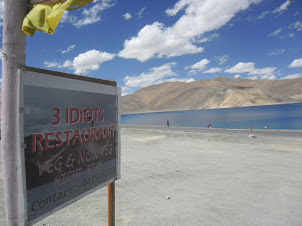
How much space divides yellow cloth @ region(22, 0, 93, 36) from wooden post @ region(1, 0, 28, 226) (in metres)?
0.14

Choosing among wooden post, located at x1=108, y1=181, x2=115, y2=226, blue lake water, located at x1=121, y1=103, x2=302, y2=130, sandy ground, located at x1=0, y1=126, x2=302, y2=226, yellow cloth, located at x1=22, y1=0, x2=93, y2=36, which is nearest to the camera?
yellow cloth, located at x1=22, y1=0, x2=93, y2=36

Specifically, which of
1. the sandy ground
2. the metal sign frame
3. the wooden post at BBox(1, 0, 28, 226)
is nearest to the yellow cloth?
the wooden post at BBox(1, 0, 28, 226)

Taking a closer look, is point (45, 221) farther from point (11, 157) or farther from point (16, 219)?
point (11, 157)

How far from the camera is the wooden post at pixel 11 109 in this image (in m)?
1.69

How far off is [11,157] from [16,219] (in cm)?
53

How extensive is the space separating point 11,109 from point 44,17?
0.80 m

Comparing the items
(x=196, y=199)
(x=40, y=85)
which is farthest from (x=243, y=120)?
(x=40, y=85)

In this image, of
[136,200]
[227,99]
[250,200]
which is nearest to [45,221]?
[136,200]

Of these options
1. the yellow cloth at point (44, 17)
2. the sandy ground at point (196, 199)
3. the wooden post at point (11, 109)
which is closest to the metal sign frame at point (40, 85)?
the wooden post at point (11, 109)

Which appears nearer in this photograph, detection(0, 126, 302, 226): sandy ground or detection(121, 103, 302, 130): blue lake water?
detection(0, 126, 302, 226): sandy ground

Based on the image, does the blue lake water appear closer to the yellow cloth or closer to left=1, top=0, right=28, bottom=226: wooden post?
the yellow cloth

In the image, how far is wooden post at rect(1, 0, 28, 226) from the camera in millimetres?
1688

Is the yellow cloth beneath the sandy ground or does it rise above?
above

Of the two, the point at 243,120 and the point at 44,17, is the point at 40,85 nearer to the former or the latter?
the point at 44,17
